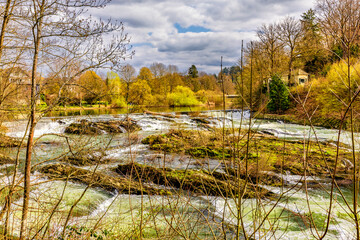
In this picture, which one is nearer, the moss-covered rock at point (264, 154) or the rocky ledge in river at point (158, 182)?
the moss-covered rock at point (264, 154)

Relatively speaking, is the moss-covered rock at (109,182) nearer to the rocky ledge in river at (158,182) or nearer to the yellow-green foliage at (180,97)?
the rocky ledge in river at (158,182)

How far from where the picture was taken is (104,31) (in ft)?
13.9

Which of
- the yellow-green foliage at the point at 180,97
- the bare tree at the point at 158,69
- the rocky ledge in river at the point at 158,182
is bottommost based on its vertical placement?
the rocky ledge in river at the point at 158,182

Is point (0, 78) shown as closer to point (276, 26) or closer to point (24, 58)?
point (24, 58)

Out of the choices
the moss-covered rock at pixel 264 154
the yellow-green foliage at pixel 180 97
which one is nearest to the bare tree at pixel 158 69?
the yellow-green foliage at pixel 180 97

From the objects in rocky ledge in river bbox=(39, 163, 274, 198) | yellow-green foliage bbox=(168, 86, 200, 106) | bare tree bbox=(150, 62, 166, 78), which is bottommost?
rocky ledge in river bbox=(39, 163, 274, 198)

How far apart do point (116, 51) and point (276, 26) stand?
30.9 m

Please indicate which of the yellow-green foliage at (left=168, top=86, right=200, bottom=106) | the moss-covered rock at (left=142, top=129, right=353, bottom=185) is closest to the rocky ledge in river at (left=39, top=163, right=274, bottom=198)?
the moss-covered rock at (left=142, top=129, right=353, bottom=185)

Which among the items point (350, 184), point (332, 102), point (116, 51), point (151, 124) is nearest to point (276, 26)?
point (332, 102)

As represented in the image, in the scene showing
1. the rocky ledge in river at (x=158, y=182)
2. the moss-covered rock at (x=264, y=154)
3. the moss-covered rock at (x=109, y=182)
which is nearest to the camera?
the moss-covered rock at (x=264, y=154)

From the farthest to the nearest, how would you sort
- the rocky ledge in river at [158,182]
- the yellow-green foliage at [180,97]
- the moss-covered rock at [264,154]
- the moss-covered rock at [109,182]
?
the yellow-green foliage at [180,97], the rocky ledge in river at [158,182], the moss-covered rock at [109,182], the moss-covered rock at [264,154]

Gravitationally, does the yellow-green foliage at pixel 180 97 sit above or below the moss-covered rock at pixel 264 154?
above

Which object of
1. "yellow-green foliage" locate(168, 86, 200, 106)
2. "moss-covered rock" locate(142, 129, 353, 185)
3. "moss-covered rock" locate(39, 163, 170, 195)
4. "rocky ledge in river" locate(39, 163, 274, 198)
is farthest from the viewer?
"yellow-green foliage" locate(168, 86, 200, 106)

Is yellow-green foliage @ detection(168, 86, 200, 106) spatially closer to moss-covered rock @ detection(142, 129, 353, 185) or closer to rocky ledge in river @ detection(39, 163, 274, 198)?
moss-covered rock @ detection(142, 129, 353, 185)
